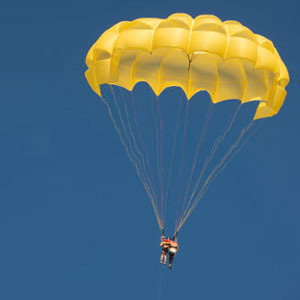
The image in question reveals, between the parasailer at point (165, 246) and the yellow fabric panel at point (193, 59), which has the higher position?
the yellow fabric panel at point (193, 59)

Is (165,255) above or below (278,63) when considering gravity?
below

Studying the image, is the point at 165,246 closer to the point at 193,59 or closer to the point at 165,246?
the point at 165,246

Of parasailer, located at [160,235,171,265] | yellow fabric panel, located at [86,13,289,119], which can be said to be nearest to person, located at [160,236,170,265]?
parasailer, located at [160,235,171,265]

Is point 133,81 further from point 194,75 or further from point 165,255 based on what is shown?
point 165,255

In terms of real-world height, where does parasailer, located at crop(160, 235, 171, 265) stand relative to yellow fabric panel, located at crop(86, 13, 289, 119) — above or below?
below

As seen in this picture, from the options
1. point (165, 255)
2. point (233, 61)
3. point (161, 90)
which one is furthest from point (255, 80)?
point (165, 255)

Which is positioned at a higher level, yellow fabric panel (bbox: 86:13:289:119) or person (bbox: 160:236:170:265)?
yellow fabric panel (bbox: 86:13:289:119)

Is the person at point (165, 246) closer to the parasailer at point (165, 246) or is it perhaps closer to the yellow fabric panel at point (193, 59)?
the parasailer at point (165, 246)

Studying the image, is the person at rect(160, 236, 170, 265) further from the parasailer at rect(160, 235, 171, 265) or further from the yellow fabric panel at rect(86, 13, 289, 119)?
the yellow fabric panel at rect(86, 13, 289, 119)

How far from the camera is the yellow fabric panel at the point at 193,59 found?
28.8 metres

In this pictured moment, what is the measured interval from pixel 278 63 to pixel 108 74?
18.6ft

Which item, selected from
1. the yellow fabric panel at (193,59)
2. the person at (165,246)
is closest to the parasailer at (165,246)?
the person at (165,246)

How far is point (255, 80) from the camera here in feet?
99.4

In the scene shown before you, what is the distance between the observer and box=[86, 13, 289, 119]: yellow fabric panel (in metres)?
28.8
